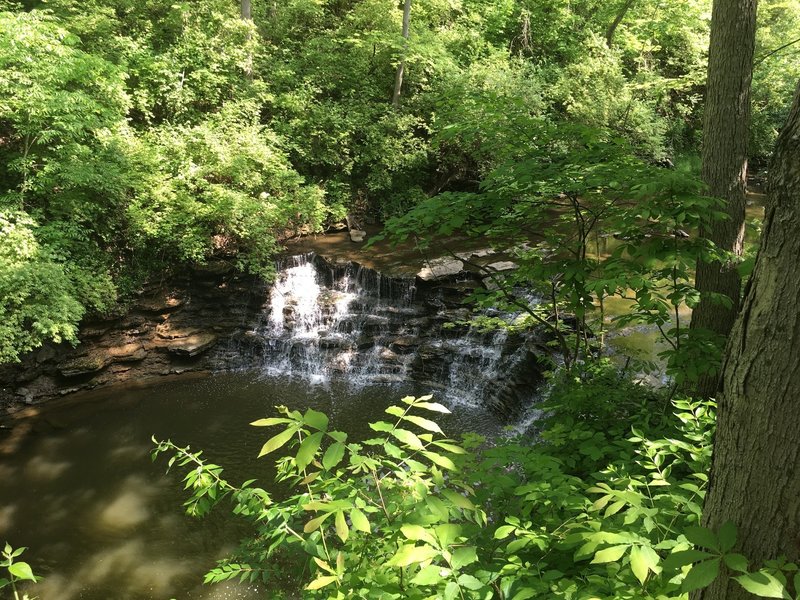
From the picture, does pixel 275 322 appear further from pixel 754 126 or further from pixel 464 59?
pixel 754 126

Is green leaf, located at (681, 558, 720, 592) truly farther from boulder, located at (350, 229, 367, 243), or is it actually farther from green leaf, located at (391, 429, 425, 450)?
boulder, located at (350, 229, 367, 243)

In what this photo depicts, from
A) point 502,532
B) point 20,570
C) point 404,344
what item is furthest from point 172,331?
point 502,532

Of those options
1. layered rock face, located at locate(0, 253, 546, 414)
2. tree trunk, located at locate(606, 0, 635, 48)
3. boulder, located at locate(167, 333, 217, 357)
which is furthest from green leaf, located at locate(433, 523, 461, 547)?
tree trunk, located at locate(606, 0, 635, 48)

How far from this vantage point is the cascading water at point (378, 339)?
866 centimetres

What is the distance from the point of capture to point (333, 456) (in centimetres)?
126

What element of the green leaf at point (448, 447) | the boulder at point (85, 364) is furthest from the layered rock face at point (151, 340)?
the green leaf at point (448, 447)

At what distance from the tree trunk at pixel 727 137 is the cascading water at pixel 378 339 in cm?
403

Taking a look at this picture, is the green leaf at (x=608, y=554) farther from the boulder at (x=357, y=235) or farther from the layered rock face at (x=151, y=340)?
the boulder at (x=357, y=235)

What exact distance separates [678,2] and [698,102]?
4248mm

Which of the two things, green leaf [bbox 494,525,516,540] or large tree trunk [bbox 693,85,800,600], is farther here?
green leaf [bbox 494,525,516,540]

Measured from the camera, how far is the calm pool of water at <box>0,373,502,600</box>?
5.04 metres

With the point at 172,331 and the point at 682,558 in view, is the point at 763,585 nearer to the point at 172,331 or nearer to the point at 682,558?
the point at 682,558

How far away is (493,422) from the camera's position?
25.4 ft

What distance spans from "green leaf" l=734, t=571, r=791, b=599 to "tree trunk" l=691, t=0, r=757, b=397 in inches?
128
